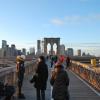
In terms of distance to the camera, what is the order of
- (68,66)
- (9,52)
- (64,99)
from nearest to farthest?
1. (64,99)
2. (68,66)
3. (9,52)

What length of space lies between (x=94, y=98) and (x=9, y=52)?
127 meters

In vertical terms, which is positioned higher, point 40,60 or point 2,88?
point 40,60

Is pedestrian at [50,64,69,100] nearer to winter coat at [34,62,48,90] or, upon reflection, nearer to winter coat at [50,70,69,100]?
winter coat at [50,70,69,100]

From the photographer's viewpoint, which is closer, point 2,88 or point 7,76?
point 2,88

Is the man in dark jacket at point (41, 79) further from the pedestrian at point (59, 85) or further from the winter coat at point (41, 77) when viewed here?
the pedestrian at point (59, 85)

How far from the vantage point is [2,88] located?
13.8m

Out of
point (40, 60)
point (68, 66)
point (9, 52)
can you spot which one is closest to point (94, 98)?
point (40, 60)

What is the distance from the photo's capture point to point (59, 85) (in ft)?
37.7

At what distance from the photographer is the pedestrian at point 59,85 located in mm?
11352

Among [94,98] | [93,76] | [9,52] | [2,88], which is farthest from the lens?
[9,52]

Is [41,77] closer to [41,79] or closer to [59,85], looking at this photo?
[41,79]

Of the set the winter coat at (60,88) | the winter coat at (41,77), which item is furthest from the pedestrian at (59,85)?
the winter coat at (41,77)

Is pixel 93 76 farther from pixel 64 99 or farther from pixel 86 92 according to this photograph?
pixel 64 99

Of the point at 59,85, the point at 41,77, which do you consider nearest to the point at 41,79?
the point at 41,77
